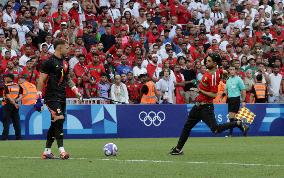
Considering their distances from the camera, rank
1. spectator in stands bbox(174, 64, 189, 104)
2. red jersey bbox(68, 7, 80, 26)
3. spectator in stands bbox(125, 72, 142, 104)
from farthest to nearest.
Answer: red jersey bbox(68, 7, 80, 26) < spectator in stands bbox(174, 64, 189, 104) < spectator in stands bbox(125, 72, 142, 104)

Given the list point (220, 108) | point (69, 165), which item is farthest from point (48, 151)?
point (220, 108)

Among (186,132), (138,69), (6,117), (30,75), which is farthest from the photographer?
(138,69)

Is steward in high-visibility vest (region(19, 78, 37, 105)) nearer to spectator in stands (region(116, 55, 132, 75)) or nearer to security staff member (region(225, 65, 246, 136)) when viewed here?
spectator in stands (region(116, 55, 132, 75))

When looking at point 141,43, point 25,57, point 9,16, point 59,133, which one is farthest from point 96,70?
point 59,133

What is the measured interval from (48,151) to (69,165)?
6.48ft

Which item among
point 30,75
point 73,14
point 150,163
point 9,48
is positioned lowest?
point 150,163

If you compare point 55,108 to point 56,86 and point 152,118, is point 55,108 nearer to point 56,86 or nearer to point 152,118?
point 56,86

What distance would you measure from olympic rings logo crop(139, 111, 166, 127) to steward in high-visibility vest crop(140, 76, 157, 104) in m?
0.89

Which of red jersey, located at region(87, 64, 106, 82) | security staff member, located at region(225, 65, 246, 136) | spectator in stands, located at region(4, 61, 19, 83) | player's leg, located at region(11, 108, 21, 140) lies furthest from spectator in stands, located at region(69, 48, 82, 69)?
security staff member, located at region(225, 65, 246, 136)

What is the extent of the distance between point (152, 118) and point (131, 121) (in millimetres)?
746

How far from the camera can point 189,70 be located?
29.9 meters

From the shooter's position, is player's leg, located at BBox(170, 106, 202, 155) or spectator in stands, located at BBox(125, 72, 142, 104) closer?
player's leg, located at BBox(170, 106, 202, 155)

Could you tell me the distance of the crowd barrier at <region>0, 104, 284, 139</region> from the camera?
26484 millimetres

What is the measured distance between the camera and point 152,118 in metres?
27.6
